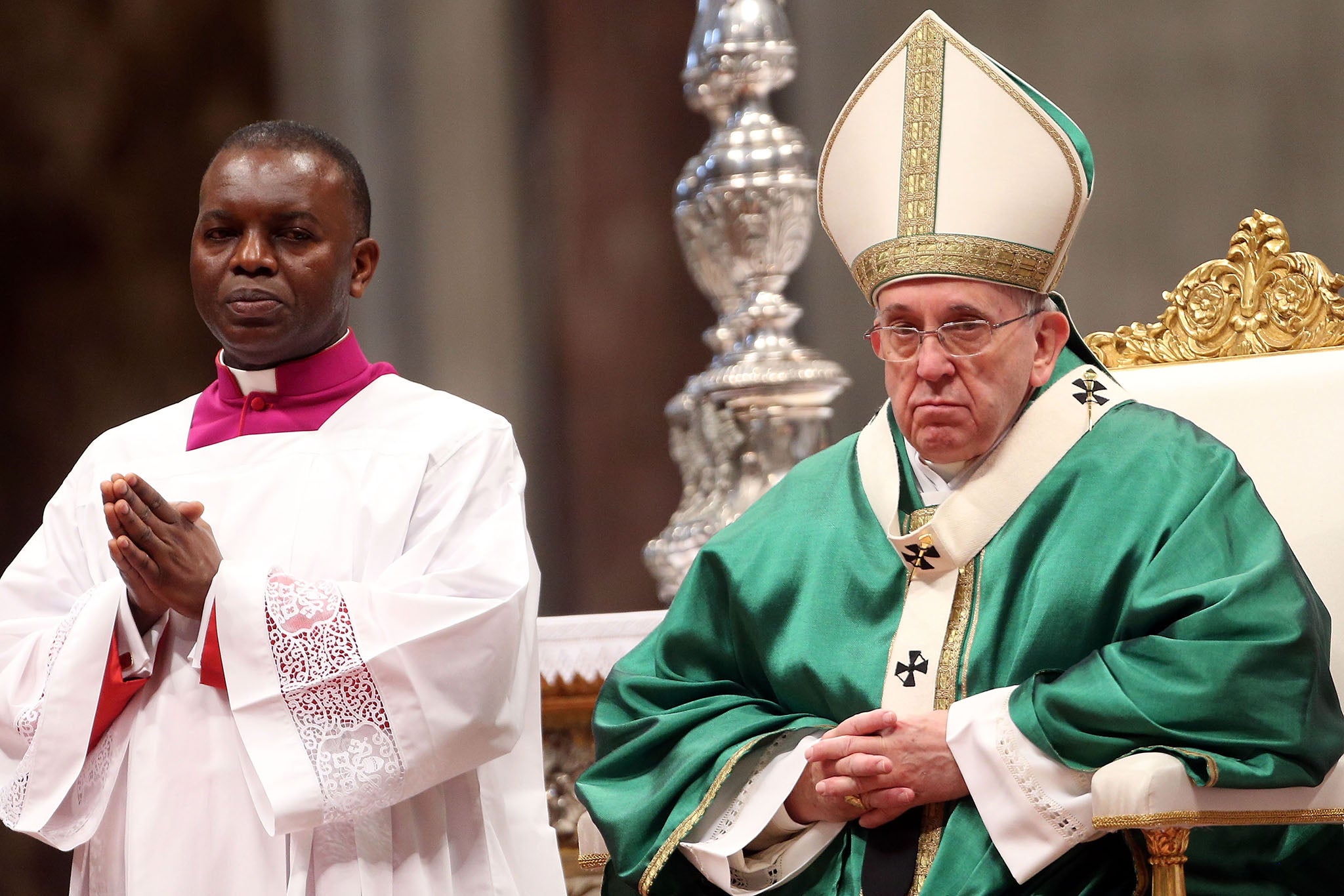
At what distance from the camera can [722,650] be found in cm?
308

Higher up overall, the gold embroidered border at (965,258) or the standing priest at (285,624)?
the gold embroidered border at (965,258)

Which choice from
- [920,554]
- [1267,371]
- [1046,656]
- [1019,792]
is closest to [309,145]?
[920,554]

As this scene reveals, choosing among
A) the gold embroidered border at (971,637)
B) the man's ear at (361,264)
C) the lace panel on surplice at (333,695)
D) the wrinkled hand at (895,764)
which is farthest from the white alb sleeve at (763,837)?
the man's ear at (361,264)

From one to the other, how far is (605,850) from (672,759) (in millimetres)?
197

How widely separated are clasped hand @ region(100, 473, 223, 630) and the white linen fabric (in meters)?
0.04

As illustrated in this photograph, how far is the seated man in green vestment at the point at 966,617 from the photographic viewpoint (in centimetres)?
262

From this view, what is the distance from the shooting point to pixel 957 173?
9.81 ft

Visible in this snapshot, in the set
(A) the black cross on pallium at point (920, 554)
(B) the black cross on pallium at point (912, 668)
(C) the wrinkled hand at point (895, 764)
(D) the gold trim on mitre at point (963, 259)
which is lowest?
(C) the wrinkled hand at point (895, 764)

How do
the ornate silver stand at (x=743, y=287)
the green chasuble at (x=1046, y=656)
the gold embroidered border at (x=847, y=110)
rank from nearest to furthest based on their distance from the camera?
A: the green chasuble at (x=1046, y=656)
the gold embroidered border at (x=847, y=110)
the ornate silver stand at (x=743, y=287)

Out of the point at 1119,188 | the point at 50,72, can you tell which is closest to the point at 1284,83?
the point at 1119,188

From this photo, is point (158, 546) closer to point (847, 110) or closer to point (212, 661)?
point (212, 661)

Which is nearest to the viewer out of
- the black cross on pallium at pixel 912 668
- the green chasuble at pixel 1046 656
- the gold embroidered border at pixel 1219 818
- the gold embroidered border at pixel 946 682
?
the gold embroidered border at pixel 1219 818

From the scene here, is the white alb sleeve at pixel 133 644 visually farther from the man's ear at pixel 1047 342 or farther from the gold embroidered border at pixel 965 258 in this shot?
the man's ear at pixel 1047 342

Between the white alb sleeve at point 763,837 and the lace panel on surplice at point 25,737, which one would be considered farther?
the lace panel on surplice at point 25,737
